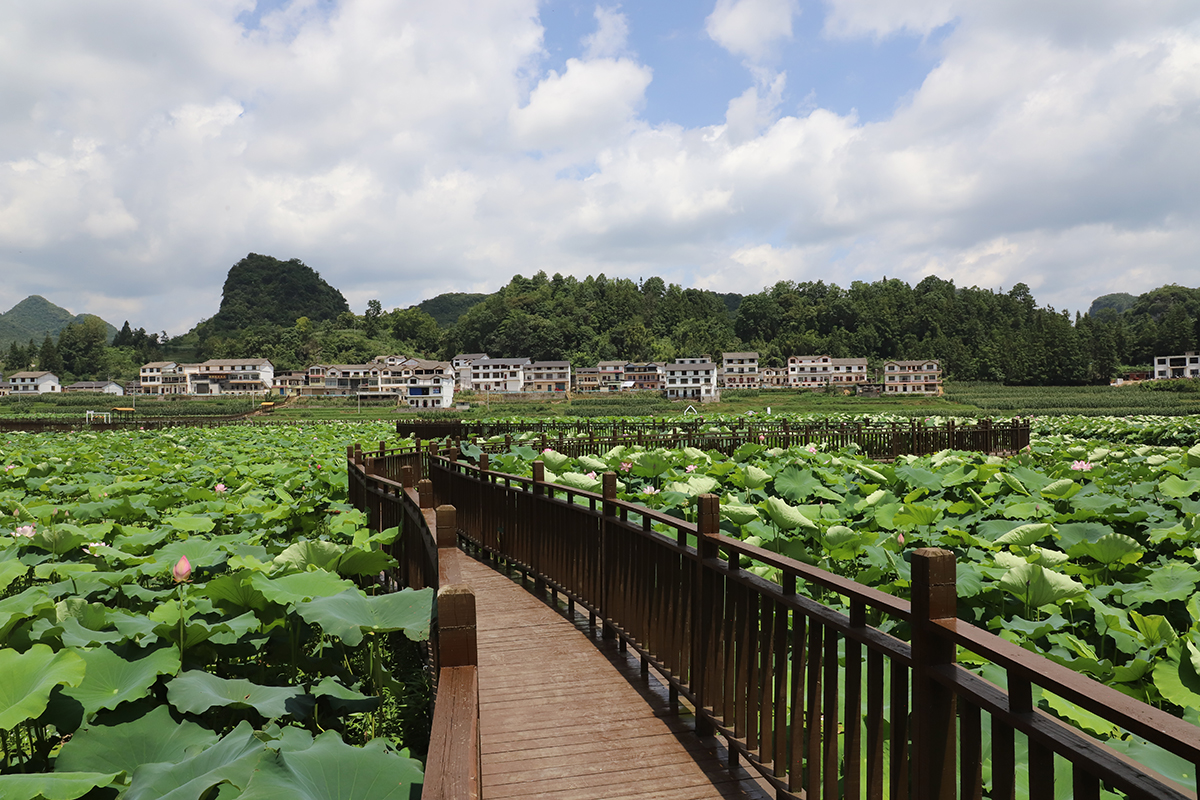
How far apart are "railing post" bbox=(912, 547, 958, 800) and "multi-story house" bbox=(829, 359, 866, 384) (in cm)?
9234

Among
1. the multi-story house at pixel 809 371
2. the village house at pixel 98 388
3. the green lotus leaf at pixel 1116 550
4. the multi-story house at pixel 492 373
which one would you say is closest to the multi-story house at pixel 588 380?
the multi-story house at pixel 492 373

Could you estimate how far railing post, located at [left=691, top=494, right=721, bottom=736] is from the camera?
2.77 metres

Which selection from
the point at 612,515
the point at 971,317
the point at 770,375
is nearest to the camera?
the point at 612,515

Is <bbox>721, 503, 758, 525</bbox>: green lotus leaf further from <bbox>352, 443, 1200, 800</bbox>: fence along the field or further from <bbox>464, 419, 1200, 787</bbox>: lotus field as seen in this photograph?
<bbox>352, 443, 1200, 800</bbox>: fence along the field

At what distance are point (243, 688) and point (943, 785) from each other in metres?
1.93

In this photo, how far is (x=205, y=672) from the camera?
95.7 inches

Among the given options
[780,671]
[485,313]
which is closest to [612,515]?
[780,671]

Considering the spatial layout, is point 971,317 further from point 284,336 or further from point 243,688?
point 243,688

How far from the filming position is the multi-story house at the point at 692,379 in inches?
3132

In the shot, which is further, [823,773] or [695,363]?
[695,363]

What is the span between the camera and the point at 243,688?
7.23 ft

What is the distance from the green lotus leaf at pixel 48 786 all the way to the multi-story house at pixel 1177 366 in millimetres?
100381

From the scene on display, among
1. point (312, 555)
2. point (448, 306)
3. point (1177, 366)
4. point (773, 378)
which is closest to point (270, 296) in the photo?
point (448, 306)

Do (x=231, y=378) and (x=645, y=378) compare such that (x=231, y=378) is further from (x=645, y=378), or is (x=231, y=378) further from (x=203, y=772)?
(x=203, y=772)
